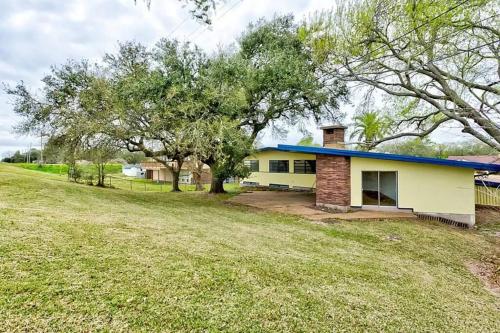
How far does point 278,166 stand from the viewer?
21609 mm

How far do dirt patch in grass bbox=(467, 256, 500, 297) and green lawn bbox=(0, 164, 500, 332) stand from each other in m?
0.18

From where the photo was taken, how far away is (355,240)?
7.79 metres

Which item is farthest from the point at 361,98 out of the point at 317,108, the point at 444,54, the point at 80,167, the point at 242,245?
the point at 80,167

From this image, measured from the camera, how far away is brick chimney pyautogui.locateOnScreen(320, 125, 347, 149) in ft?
47.6

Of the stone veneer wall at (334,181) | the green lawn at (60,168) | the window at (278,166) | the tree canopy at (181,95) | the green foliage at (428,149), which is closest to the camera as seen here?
the tree canopy at (181,95)

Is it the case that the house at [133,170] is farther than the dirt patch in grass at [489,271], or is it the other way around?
the house at [133,170]

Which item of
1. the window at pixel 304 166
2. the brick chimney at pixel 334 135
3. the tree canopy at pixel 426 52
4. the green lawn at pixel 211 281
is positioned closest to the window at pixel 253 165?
the window at pixel 304 166

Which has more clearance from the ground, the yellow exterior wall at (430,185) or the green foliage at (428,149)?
the green foliage at (428,149)

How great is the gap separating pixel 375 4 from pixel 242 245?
9.39 m

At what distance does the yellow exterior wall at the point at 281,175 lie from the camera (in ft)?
64.1

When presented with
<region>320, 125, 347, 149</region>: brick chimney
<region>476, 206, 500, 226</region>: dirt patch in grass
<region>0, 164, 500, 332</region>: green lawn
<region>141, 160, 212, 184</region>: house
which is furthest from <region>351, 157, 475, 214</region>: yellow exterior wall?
<region>141, 160, 212, 184</region>: house

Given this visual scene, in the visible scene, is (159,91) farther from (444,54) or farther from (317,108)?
(444,54)

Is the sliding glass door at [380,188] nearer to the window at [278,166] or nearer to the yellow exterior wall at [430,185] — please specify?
the yellow exterior wall at [430,185]

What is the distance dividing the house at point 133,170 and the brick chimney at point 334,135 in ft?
134
